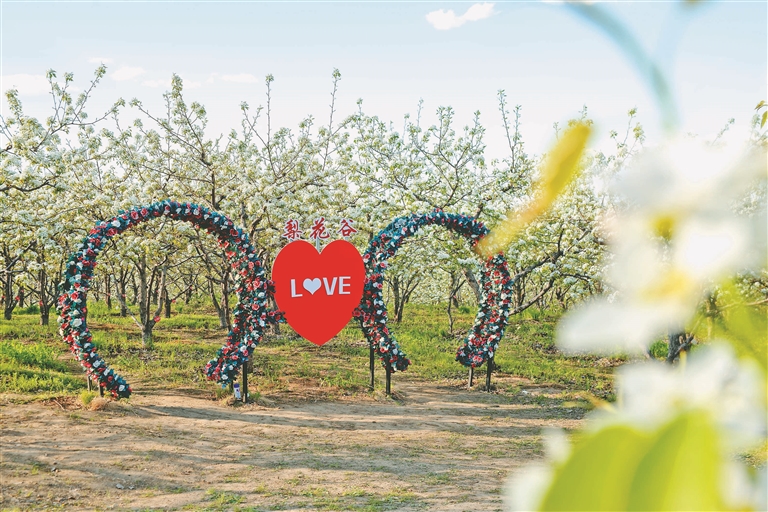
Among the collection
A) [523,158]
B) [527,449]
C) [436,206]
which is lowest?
[527,449]

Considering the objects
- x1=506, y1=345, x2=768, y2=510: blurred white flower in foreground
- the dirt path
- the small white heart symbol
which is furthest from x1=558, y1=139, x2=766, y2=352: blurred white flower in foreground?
the small white heart symbol

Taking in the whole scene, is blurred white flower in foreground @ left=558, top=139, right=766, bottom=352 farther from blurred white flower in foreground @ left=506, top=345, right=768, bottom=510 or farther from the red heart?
the red heart

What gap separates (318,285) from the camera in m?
7.27

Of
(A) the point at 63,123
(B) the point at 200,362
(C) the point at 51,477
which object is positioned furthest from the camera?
(B) the point at 200,362

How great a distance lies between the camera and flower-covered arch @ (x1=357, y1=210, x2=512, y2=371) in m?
7.64

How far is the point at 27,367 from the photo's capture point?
7.73 m

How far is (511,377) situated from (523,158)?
3678 millimetres

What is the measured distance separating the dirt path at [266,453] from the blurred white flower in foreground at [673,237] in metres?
4.43

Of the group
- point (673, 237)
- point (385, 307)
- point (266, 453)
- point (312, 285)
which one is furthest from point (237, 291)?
point (673, 237)

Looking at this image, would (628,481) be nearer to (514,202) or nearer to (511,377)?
(511,377)

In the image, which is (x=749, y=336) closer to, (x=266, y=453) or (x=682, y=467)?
(x=682, y=467)

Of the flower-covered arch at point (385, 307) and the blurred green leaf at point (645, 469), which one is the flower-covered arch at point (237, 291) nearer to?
the flower-covered arch at point (385, 307)

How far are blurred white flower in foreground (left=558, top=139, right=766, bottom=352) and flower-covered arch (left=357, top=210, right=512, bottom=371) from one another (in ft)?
24.2

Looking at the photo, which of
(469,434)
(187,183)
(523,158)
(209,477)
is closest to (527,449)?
(469,434)
